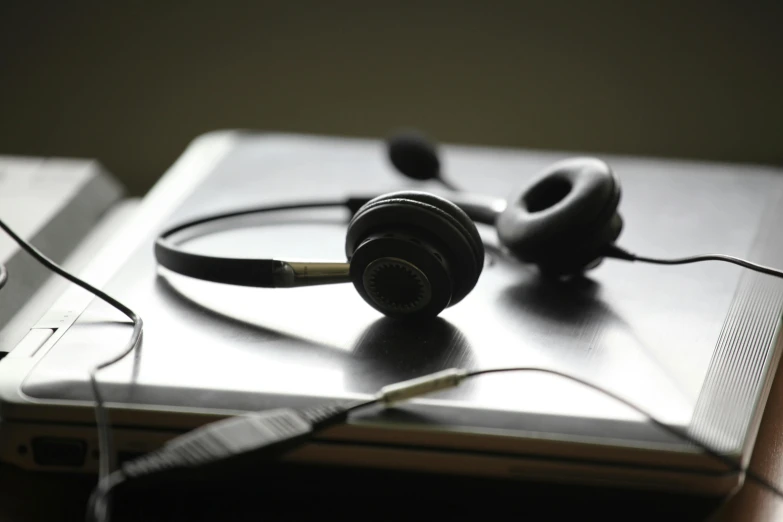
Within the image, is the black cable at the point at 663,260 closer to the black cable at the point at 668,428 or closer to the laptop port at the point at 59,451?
the black cable at the point at 668,428

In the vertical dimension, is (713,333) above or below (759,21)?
below

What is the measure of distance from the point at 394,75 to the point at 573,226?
1.06m

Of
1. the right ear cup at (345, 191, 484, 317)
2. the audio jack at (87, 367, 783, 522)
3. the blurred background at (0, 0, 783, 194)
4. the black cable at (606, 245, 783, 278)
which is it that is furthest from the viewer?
the blurred background at (0, 0, 783, 194)

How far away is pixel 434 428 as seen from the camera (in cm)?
43

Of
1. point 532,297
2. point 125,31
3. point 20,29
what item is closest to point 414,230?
point 532,297

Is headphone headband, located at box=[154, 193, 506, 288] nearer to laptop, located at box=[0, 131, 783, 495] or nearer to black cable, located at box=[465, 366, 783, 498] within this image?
laptop, located at box=[0, 131, 783, 495]

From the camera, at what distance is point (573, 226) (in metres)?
0.61

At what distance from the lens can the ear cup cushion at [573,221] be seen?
61cm

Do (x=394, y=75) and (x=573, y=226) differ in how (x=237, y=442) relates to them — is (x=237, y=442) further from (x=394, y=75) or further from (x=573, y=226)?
(x=394, y=75)

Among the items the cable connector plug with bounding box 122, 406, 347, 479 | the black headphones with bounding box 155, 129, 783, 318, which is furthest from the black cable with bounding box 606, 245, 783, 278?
the cable connector plug with bounding box 122, 406, 347, 479

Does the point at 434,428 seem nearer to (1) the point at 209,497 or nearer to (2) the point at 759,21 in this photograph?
(1) the point at 209,497

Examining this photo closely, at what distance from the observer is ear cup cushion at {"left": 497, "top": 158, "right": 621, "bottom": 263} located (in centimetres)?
61

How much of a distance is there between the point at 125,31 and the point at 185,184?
90 centimetres

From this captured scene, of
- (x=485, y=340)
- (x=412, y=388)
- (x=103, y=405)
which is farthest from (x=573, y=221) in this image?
(x=103, y=405)
